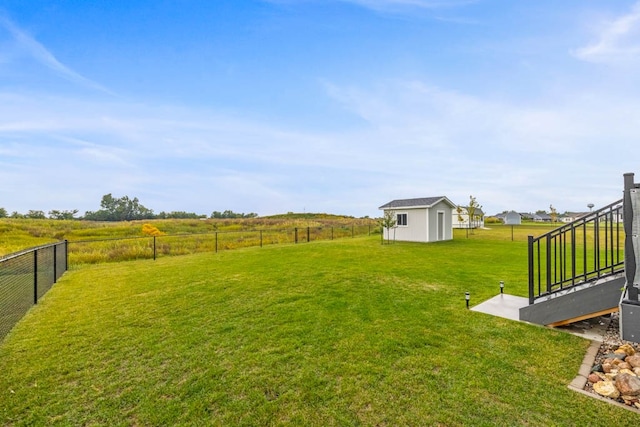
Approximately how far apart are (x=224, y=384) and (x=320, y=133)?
1596cm

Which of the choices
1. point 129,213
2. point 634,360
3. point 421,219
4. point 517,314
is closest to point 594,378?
point 634,360

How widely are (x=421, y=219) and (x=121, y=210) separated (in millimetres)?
51002

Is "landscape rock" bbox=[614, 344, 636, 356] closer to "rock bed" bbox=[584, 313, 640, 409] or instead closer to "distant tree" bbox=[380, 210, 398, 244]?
"rock bed" bbox=[584, 313, 640, 409]

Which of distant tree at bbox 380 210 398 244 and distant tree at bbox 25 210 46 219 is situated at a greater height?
distant tree at bbox 25 210 46 219

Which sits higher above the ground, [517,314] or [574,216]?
[574,216]

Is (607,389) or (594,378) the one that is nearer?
(607,389)

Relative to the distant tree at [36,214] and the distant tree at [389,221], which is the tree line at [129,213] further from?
the distant tree at [389,221]

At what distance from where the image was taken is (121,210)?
4597cm

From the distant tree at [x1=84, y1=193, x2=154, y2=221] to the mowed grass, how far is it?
48540 millimetres

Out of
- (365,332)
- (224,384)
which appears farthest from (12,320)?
(365,332)

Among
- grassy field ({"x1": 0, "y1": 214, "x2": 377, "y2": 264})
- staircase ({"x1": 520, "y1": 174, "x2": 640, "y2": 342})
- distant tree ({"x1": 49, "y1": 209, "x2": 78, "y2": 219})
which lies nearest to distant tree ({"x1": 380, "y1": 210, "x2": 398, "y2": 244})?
grassy field ({"x1": 0, "y1": 214, "x2": 377, "y2": 264})

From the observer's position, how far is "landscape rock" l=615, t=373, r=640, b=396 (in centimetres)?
211

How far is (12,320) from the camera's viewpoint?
4.05 meters

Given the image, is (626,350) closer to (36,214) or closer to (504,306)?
(504,306)
